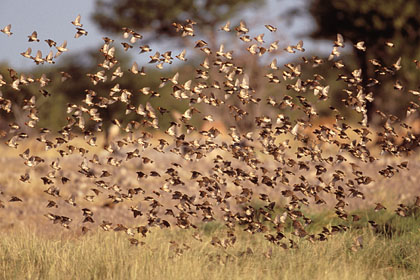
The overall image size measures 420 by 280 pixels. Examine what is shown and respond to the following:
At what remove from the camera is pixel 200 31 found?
75.9 ft

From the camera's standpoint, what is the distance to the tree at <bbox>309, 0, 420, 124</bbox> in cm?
1652

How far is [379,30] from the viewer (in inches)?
677

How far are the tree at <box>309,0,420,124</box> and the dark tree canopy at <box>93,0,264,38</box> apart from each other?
17.3ft

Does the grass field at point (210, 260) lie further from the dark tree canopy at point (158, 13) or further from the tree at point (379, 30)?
the dark tree canopy at point (158, 13)

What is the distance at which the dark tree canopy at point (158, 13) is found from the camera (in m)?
22.6

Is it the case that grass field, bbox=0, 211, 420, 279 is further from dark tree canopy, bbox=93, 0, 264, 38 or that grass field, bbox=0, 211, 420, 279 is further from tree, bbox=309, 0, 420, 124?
dark tree canopy, bbox=93, 0, 264, 38

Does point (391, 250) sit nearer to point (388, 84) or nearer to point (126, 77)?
point (388, 84)

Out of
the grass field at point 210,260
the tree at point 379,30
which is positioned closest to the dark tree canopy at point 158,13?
the tree at point 379,30

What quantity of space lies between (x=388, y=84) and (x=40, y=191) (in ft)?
34.9

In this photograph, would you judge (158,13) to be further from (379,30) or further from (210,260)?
(210,260)

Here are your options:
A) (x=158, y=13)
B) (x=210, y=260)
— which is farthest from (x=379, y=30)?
(x=210, y=260)

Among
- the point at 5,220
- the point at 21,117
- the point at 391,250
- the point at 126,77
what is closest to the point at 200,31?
the point at 126,77

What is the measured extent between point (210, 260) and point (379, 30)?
12644 millimetres

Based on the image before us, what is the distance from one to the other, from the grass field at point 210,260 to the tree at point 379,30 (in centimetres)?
1060
